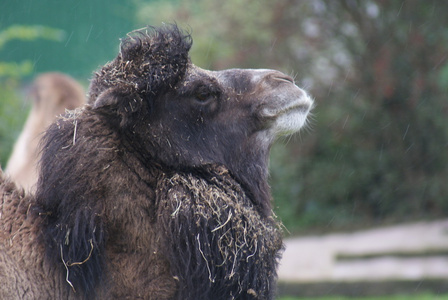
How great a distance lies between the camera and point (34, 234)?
9.76 feet

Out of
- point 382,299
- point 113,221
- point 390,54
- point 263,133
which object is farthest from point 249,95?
point 390,54

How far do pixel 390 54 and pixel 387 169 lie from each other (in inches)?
80.8

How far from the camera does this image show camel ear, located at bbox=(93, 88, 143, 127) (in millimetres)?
Answer: 3125

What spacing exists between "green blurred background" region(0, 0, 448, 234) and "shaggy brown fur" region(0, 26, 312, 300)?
22.3ft

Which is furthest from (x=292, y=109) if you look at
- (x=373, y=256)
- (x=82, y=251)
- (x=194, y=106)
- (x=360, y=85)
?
(x=360, y=85)

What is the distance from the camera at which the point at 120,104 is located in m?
3.15

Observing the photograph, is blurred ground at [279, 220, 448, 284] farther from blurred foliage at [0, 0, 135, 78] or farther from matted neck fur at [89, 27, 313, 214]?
matted neck fur at [89, 27, 313, 214]

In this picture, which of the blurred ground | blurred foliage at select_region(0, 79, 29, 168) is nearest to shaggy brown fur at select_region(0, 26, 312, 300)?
the blurred ground

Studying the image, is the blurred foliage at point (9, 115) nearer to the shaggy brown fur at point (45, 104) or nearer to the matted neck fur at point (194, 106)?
the shaggy brown fur at point (45, 104)

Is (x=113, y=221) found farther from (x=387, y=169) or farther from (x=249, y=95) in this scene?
(x=387, y=169)

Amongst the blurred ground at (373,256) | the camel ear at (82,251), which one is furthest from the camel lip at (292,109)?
the blurred ground at (373,256)

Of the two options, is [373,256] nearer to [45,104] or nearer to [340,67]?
[340,67]

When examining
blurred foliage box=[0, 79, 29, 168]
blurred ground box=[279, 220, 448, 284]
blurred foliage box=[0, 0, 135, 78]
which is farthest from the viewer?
blurred foliage box=[0, 0, 135, 78]

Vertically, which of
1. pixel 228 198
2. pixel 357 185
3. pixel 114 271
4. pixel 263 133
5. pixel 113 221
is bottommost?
pixel 114 271
